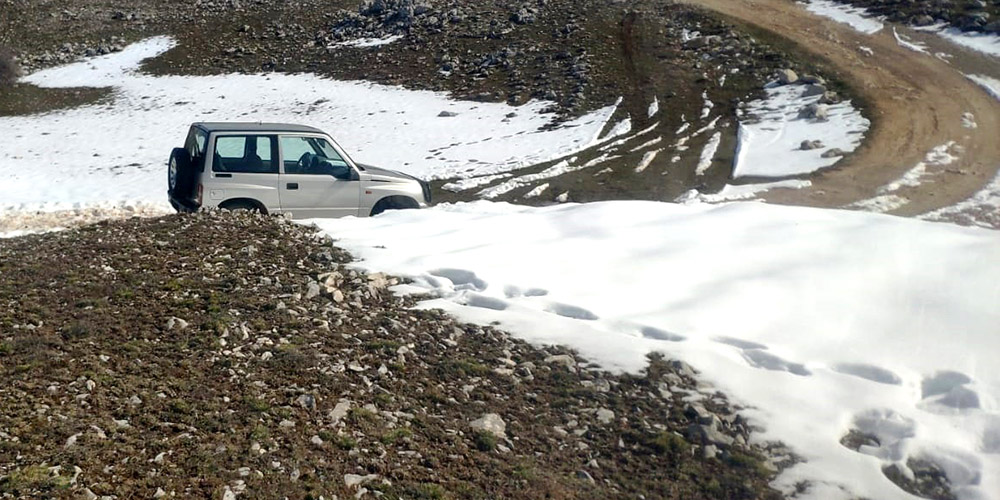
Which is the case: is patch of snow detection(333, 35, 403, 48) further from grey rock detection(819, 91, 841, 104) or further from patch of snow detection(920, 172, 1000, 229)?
patch of snow detection(920, 172, 1000, 229)

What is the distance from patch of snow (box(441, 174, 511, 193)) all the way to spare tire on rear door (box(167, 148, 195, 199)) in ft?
19.3

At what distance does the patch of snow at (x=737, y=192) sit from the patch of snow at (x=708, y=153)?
1.18 metres

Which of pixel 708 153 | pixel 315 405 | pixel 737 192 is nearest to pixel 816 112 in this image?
pixel 708 153

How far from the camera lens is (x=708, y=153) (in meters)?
17.0

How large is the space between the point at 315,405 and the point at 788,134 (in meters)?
14.4

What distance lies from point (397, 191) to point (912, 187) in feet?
27.2

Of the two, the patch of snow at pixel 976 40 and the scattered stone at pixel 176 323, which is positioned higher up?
the patch of snow at pixel 976 40

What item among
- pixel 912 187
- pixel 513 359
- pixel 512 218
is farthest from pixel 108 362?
pixel 912 187

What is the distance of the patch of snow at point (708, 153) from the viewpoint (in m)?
16.1

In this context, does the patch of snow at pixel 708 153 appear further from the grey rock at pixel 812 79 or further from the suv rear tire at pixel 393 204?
the suv rear tire at pixel 393 204

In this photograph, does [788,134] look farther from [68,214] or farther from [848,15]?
[68,214]

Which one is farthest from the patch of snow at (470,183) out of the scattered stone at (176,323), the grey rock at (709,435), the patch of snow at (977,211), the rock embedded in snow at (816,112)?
the grey rock at (709,435)

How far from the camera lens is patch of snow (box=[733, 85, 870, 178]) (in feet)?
51.9

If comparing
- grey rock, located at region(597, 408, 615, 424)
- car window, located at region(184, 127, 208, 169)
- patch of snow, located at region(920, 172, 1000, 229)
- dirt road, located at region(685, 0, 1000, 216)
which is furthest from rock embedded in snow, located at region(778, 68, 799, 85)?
grey rock, located at region(597, 408, 615, 424)
